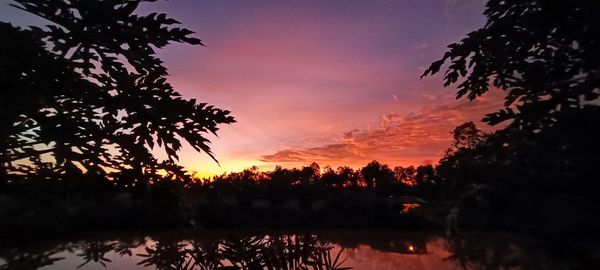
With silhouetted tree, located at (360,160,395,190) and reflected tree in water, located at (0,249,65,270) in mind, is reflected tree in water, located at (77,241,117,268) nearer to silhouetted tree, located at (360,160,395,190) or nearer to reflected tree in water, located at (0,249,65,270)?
reflected tree in water, located at (0,249,65,270)

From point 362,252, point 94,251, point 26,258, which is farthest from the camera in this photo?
point 362,252

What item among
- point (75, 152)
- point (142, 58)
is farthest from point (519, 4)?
point (75, 152)

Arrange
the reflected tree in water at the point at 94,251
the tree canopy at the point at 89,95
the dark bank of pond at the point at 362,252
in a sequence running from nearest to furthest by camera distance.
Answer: the tree canopy at the point at 89,95 → the dark bank of pond at the point at 362,252 → the reflected tree in water at the point at 94,251

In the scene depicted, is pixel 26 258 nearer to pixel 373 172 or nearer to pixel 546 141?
pixel 546 141

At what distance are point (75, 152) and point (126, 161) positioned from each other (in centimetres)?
38

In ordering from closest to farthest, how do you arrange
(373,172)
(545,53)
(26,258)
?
(545,53), (26,258), (373,172)

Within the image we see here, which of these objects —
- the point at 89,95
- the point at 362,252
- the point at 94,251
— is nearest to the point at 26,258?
the point at 94,251

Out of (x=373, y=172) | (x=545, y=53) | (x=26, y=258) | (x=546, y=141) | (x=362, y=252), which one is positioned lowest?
(x=362, y=252)

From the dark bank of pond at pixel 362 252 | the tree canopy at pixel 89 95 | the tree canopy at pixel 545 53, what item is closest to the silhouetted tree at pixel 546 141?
the tree canopy at pixel 545 53

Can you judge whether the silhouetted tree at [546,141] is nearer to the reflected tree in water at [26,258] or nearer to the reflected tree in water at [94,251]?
the reflected tree in water at [26,258]

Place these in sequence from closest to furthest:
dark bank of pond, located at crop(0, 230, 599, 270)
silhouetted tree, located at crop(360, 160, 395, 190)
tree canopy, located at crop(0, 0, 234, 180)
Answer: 1. tree canopy, located at crop(0, 0, 234, 180)
2. dark bank of pond, located at crop(0, 230, 599, 270)
3. silhouetted tree, located at crop(360, 160, 395, 190)

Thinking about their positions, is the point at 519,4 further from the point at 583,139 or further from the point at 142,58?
the point at 142,58

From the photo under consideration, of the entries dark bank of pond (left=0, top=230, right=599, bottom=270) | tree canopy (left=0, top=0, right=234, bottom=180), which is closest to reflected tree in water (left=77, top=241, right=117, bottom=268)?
dark bank of pond (left=0, top=230, right=599, bottom=270)

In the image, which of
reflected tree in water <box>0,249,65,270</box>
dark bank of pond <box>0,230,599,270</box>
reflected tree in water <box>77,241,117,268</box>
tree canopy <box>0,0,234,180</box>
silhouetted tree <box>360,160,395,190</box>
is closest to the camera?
tree canopy <box>0,0,234,180</box>
